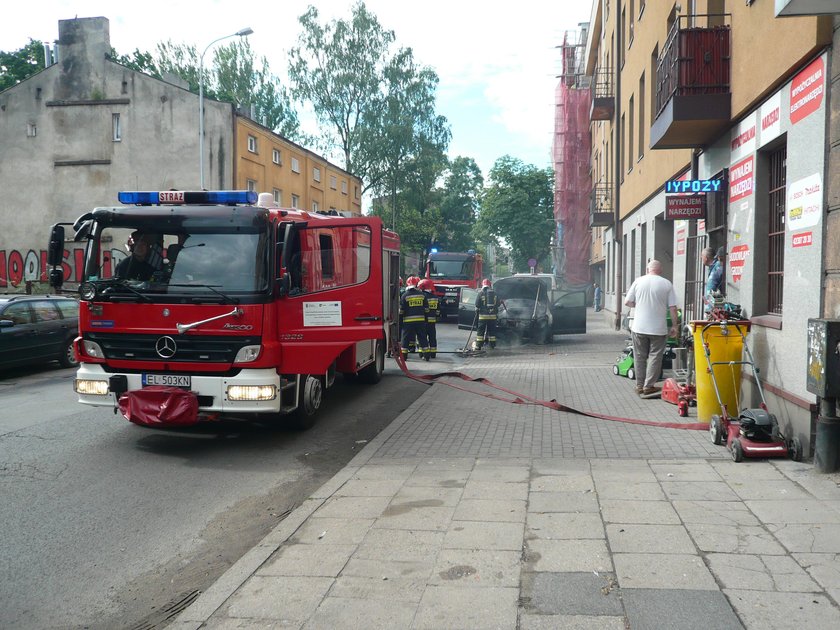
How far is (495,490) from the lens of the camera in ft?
17.8

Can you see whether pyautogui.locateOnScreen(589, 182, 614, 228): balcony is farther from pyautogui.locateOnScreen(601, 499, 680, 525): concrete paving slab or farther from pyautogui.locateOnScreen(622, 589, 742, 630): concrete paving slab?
pyautogui.locateOnScreen(622, 589, 742, 630): concrete paving slab

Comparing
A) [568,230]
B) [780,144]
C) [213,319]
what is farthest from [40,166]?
[780,144]

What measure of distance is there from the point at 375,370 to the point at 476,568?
7.65 meters

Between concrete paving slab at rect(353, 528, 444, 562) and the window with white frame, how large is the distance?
30.0 meters

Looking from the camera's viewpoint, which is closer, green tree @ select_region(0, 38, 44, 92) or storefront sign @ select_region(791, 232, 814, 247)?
storefront sign @ select_region(791, 232, 814, 247)

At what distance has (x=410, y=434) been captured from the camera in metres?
7.66

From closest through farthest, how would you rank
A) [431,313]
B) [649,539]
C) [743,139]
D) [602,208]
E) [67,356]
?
[649,539] → [743,139] → [67,356] → [431,313] → [602,208]

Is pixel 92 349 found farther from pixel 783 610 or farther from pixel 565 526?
pixel 783 610

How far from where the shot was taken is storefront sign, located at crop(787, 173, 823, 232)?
6.14 metres

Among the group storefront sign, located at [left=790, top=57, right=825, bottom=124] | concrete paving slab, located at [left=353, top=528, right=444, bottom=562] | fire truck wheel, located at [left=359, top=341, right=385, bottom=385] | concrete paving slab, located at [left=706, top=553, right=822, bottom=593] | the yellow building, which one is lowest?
concrete paving slab, located at [left=353, top=528, right=444, bottom=562]

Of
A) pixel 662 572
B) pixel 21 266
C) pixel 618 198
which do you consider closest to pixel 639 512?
pixel 662 572

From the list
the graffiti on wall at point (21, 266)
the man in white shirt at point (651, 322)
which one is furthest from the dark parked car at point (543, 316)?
the graffiti on wall at point (21, 266)

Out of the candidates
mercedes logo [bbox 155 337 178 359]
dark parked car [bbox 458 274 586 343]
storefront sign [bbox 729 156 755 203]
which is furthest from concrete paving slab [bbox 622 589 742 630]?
dark parked car [bbox 458 274 586 343]

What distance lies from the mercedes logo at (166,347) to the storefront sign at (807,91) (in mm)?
6123
